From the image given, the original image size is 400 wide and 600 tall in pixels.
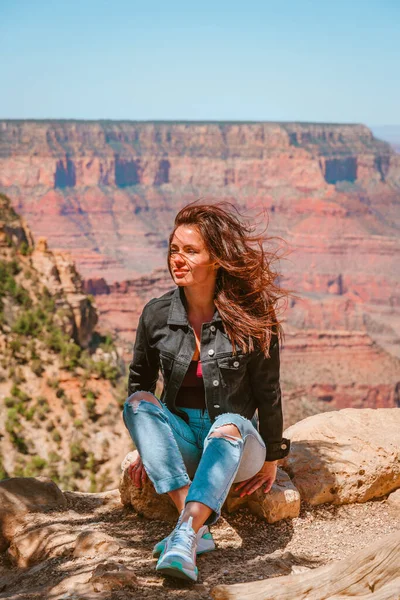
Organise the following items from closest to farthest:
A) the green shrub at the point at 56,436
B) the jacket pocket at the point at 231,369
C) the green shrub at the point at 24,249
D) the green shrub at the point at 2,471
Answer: the jacket pocket at the point at 231,369 < the green shrub at the point at 2,471 < the green shrub at the point at 56,436 < the green shrub at the point at 24,249

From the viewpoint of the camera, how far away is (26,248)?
68.3 feet

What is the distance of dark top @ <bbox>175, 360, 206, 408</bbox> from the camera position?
3.80 meters

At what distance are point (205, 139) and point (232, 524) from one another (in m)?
114

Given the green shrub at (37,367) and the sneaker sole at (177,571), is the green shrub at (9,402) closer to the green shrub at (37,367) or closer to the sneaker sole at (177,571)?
the green shrub at (37,367)

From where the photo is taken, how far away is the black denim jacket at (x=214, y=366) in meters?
3.69

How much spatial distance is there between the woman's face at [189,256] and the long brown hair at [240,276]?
0.10 feet

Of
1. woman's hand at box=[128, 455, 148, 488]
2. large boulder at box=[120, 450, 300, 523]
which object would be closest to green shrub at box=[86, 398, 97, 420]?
large boulder at box=[120, 450, 300, 523]

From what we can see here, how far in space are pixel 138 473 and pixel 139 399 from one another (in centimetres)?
52

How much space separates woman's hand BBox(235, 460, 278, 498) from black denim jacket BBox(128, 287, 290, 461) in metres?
A: 0.10

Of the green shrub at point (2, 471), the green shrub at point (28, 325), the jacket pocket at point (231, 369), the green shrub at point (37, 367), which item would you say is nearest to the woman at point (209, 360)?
the jacket pocket at point (231, 369)

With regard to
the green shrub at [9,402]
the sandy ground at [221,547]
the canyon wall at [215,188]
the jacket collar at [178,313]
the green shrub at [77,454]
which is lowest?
the green shrub at [77,454]

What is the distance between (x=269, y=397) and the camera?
3801mm

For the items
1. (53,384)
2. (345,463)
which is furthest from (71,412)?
(345,463)

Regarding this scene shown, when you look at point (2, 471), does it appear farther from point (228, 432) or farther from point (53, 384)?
point (228, 432)
